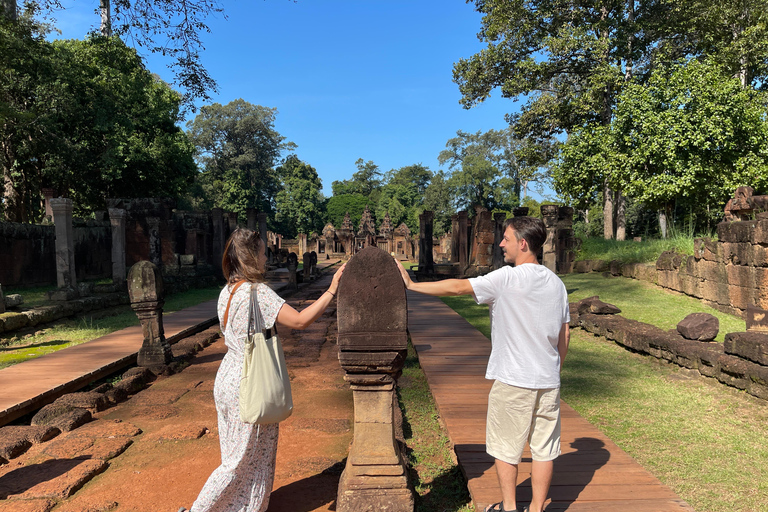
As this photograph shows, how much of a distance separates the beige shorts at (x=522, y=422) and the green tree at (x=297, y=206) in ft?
183

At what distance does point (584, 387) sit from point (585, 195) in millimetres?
15891

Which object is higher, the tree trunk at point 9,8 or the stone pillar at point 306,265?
the tree trunk at point 9,8

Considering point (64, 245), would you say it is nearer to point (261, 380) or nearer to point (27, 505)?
point (27, 505)

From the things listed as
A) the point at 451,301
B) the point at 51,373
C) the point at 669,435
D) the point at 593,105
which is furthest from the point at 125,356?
the point at 593,105

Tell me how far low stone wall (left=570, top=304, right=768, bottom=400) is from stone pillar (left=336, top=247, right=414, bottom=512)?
4.00m

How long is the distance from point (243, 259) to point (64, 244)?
1035cm

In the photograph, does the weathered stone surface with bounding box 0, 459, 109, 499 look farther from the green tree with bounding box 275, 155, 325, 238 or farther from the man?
the green tree with bounding box 275, 155, 325, 238

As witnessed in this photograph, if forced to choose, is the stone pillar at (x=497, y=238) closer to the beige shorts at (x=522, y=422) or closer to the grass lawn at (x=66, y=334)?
the grass lawn at (x=66, y=334)

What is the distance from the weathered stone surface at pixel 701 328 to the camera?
582 centimetres

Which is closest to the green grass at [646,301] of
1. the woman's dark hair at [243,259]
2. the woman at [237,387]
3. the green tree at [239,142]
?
the woman at [237,387]

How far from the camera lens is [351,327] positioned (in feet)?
8.07

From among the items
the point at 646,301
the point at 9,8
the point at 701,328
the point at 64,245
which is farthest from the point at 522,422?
the point at 9,8

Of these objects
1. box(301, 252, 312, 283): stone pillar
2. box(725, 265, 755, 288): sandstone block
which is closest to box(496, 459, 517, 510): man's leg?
box(725, 265, 755, 288): sandstone block

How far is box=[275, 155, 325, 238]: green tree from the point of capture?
2255 inches
